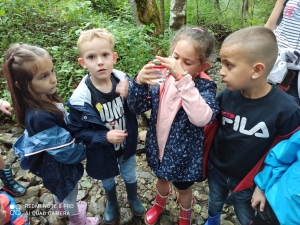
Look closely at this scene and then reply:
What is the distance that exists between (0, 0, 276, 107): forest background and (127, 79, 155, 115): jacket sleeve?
2.16 meters

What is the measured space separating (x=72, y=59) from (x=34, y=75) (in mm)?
3054

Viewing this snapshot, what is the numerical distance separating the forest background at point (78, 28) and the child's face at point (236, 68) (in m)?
2.53

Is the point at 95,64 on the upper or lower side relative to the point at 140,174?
upper

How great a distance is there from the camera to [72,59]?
4660mm

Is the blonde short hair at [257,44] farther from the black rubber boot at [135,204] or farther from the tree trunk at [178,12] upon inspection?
the tree trunk at [178,12]

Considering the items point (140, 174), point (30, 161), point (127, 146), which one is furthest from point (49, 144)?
point (140, 174)

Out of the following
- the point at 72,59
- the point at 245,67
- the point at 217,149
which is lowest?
the point at 72,59

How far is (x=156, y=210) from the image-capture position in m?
2.50

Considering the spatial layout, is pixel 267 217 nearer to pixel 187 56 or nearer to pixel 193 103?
pixel 193 103

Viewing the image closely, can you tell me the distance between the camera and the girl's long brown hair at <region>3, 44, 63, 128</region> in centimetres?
173

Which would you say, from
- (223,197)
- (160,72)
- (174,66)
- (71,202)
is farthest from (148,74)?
(71,202)

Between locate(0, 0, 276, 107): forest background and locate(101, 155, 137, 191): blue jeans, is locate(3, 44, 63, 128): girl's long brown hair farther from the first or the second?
locate(0, 0, 276, 107): forest background

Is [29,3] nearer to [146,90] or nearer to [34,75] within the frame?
[34,75]

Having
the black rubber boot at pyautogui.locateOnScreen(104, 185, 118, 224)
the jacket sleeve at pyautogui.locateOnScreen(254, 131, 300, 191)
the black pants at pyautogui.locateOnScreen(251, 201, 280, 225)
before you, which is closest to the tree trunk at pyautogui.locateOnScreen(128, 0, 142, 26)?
the black rubber boot at pyautogui.locateOnScreen(104, 185, 118, 224)
